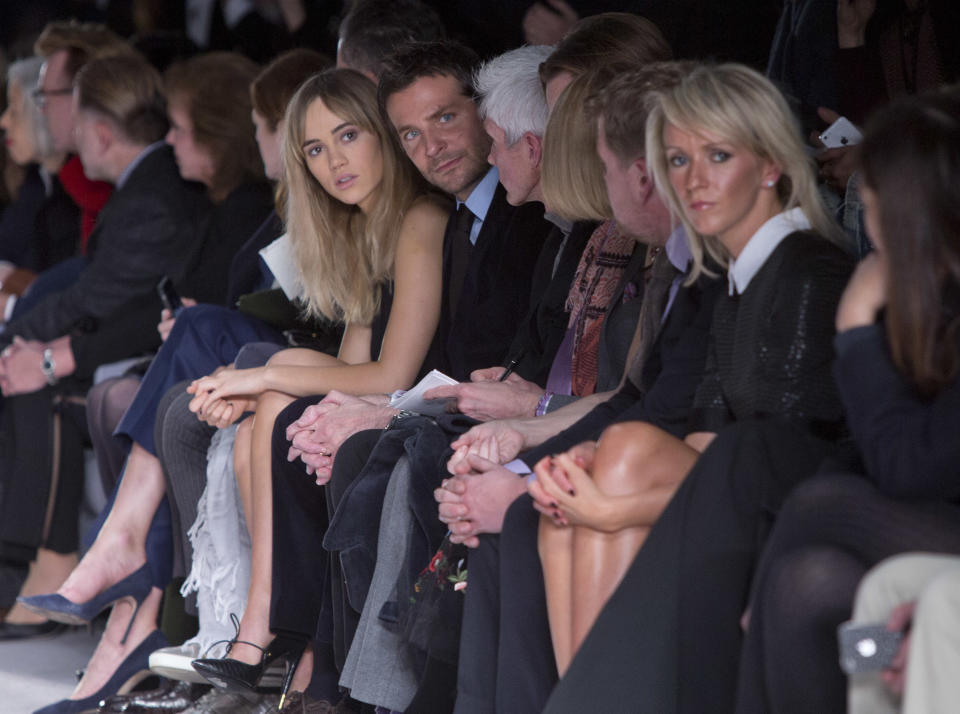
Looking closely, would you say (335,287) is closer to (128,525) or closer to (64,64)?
(128,525)

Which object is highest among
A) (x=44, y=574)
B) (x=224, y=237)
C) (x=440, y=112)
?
(x=440, y=112)

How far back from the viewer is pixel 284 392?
9.87 feet

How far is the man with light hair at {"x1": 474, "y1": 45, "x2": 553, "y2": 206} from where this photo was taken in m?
2.80

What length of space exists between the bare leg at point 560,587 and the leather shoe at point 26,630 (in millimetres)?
2524

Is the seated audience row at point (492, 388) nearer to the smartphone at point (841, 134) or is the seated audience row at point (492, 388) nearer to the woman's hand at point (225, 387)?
the woman's hand at point (225, 387)

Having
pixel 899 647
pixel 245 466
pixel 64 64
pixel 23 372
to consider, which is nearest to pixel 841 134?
pixel 899 647

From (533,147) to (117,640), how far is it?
1635mm

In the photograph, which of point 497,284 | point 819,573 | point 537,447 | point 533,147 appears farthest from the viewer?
point 497,284

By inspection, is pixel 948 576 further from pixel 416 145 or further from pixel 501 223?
pixel 416 145

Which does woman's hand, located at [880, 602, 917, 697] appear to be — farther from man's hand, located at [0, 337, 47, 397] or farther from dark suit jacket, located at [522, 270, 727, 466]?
man's hand, located at [0, 337, 47, 397]

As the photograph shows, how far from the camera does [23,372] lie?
4.22 m

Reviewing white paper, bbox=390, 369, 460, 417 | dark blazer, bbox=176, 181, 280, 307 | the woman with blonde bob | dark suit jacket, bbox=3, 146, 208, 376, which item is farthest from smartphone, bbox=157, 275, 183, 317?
the woman with blonde bob

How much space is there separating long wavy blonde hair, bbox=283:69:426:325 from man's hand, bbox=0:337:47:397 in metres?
1.24

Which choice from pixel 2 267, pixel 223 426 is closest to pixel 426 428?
pixel 223 426
